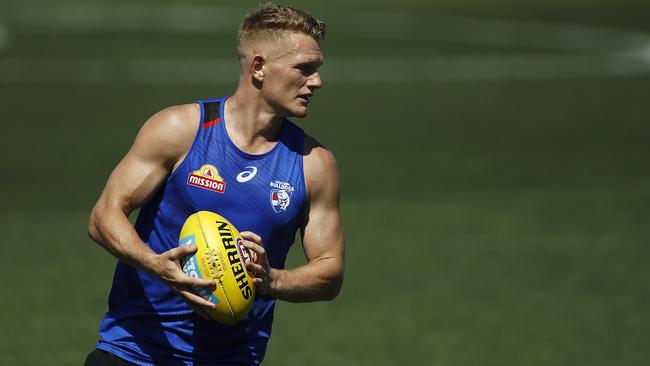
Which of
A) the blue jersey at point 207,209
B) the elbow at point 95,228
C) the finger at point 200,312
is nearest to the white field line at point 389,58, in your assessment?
the blue jersey at point 207,209

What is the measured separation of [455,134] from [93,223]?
18005mm

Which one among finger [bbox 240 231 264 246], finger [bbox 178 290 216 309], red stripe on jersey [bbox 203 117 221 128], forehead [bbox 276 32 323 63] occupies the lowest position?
finger [bbox 178 290 216 309]

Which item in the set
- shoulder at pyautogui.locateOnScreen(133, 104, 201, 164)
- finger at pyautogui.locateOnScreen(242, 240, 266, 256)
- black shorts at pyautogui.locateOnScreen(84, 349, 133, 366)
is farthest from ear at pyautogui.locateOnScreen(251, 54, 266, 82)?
black shorts at pyautogui.locateOnScreen(84, 349, 133, 366)

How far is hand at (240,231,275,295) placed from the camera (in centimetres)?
726

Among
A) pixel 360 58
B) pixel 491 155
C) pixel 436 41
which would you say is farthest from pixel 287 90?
pixel 436 41

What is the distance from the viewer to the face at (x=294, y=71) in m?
7.76

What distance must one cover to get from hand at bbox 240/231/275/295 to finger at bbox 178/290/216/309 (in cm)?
30

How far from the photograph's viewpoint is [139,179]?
7609 millimetres

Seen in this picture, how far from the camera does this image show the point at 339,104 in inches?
1131

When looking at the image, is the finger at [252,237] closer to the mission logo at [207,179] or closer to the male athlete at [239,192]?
the male athlete at [239,192]

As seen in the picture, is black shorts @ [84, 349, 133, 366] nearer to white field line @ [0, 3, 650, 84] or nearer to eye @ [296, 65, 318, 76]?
eye @ [296, 65, 318, 76]

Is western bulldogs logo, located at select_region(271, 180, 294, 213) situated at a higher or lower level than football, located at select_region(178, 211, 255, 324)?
higher

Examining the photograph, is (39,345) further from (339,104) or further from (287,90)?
(339,104)

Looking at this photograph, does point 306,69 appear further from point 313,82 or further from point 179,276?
point 179,276
